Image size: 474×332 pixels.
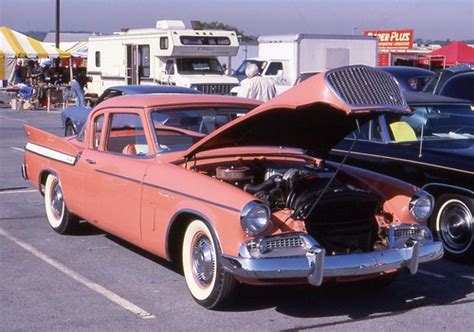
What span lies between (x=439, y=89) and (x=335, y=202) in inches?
279

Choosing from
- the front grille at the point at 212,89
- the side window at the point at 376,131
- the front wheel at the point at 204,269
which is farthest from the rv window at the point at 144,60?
the front wheel at the point at 204,269

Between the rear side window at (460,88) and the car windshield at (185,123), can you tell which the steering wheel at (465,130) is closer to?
the car windshield at (185,123)

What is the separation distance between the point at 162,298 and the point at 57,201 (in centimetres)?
271

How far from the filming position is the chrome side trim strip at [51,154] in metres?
7.77

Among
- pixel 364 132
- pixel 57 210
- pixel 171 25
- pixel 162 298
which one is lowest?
pixel 162 298

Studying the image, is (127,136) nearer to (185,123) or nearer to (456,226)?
(185,123)

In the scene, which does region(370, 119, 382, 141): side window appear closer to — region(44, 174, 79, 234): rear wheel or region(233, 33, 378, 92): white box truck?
region(44, 174, 79, 234): rear wheel

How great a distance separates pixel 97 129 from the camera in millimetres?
7652

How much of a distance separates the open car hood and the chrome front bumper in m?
0.98

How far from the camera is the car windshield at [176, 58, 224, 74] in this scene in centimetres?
2386

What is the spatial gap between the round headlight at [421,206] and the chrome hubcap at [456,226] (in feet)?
4.17

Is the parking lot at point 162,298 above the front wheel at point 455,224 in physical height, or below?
below

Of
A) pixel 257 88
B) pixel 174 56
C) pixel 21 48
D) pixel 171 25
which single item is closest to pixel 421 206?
pixel 257 88

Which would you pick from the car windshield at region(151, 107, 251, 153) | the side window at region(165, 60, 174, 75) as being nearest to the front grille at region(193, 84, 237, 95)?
the side window at region(165, 60, 174, 75)
